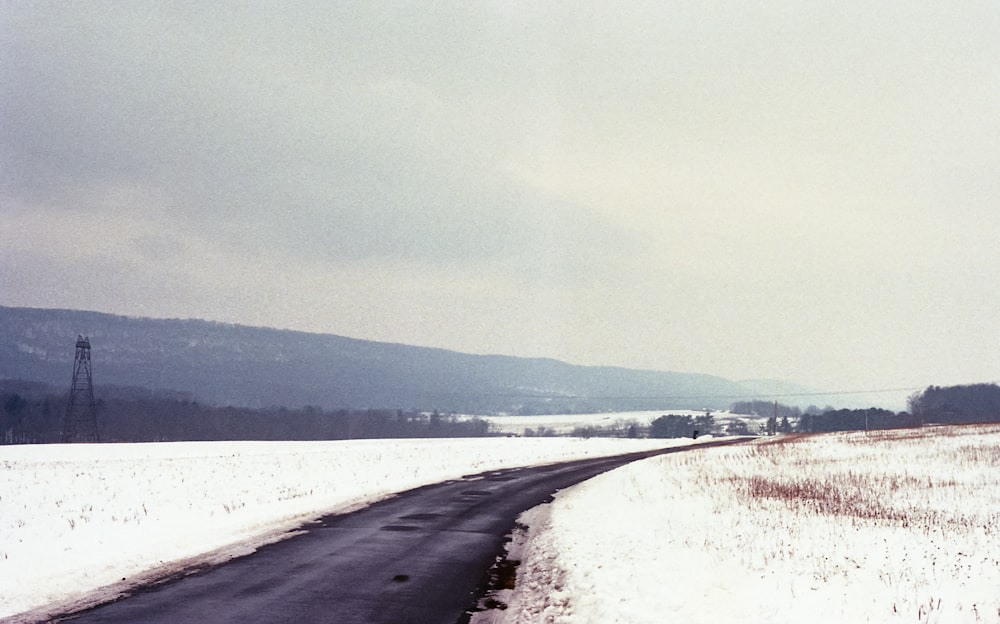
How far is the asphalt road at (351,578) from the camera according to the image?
9.38m

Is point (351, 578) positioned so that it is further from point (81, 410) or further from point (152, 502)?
point (81, 410)

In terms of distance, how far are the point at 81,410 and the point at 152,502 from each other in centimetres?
16701

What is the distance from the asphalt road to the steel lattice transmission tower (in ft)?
196

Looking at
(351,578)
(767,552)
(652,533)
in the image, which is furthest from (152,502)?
(767,552)

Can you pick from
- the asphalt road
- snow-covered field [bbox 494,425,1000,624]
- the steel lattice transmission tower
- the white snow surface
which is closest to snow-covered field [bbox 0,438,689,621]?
the white snow surface

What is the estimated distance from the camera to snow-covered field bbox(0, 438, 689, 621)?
1259 centimetres

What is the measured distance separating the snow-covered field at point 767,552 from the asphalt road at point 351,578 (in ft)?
3.26

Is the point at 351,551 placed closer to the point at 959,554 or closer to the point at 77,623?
the point at 77,623

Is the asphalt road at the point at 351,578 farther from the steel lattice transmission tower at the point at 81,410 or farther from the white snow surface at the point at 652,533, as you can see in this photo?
the steel lattice transmission tower at the point at 81,410

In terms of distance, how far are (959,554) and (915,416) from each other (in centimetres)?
19286

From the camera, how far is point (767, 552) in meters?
13.0

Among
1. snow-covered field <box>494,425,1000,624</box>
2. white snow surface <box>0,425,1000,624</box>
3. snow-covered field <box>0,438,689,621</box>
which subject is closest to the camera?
snow-covered field <box>494,425,1000,624</box>

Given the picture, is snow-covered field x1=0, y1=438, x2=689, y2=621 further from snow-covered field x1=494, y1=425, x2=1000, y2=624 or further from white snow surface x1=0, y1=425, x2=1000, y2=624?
snow-covered field x1=494, y1=425, x2=1000, y2=624

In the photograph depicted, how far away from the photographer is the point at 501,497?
78.7 ft
